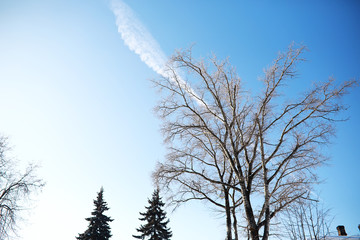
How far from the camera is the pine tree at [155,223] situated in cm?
2258

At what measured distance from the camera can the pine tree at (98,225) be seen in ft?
71.3

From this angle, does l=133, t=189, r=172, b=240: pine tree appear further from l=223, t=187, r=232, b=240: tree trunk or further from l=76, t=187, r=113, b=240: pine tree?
l=223, t=187, r=232, b=240: tree trunk

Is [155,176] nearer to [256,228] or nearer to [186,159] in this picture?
[186,159]

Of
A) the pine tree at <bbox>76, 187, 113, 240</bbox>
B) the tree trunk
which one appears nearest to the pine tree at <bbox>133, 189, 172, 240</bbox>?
the pine tree at <bbox>76, 187, 113, 240</bbox>

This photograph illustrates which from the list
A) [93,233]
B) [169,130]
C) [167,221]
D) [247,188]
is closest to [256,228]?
[247,188]

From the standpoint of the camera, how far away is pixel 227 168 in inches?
473

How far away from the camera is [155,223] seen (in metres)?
22.9

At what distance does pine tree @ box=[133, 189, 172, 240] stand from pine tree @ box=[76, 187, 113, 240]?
3402mm

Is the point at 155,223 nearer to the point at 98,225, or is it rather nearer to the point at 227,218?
the point at 98,225

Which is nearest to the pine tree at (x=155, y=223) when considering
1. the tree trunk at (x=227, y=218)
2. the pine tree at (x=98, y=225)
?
the pine tree at (x=98, y=225)

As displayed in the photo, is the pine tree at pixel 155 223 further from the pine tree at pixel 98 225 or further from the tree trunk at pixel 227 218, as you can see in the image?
the tree trunk at pixel 227 218

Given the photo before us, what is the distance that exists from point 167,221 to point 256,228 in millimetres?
19363

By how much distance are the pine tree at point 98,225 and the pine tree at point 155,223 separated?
3402mm

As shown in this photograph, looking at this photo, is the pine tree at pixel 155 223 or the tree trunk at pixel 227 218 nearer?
the tree trunk at pixel 227 218
